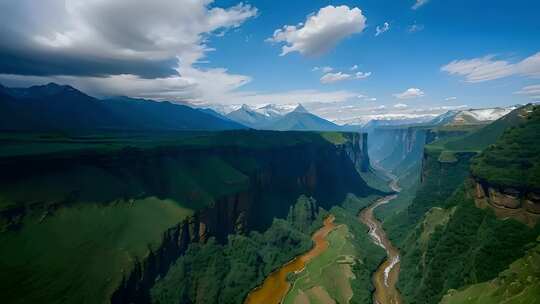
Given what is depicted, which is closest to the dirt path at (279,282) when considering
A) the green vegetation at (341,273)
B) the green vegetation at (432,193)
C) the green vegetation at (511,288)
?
the green vegetation at (341,273)

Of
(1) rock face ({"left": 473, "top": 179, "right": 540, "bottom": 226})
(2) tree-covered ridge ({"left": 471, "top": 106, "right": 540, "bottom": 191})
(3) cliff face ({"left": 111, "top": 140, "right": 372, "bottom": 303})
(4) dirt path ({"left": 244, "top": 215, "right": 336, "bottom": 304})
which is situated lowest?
(4) dirt path ({"left": 244, "top": 215, "right": 336, "bottom": 304})

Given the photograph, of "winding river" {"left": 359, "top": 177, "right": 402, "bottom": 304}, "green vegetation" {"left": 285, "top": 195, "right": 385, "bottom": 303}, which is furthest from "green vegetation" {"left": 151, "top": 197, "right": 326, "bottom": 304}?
"winding river" {"left": 359, "top": 177, "right": 402, "bottom": 304}

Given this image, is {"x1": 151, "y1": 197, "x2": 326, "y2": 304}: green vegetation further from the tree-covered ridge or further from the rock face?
the tree-covered ridge

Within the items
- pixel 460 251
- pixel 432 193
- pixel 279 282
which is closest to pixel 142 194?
pixel 279 282

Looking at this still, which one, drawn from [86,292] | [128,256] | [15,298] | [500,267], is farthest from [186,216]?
[500,267]

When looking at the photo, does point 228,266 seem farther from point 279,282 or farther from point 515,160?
point 515,160

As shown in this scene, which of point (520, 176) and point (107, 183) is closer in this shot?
point (520, 176)

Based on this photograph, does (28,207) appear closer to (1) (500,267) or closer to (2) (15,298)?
(2) (15,298)
